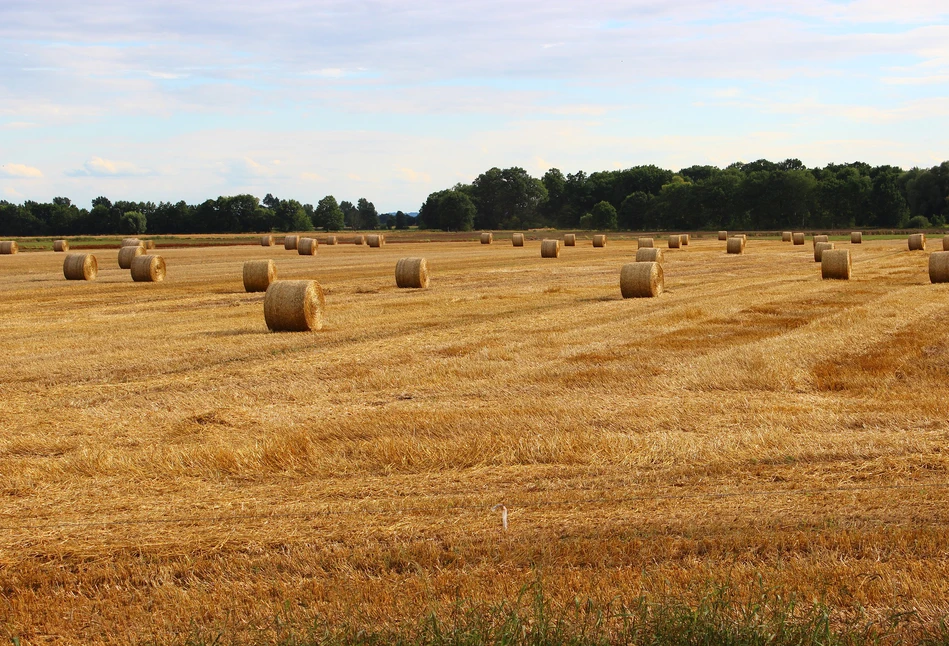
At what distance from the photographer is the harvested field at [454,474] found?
5551mm

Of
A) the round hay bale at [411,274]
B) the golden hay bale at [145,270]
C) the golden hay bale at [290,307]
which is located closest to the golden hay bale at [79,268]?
the golden hay bale at [145,270]

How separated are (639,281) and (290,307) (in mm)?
9220

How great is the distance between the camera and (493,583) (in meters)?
5.61

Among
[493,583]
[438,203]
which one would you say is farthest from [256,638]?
[438,203]

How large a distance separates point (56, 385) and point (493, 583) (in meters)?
8.44

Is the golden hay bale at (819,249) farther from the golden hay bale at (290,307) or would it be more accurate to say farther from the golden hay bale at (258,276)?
the golden hay bale at (290,307)

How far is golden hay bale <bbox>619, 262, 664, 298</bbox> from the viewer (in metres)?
23.1

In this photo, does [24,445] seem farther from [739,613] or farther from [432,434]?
[739,613]

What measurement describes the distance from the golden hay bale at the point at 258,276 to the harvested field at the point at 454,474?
9454 mm

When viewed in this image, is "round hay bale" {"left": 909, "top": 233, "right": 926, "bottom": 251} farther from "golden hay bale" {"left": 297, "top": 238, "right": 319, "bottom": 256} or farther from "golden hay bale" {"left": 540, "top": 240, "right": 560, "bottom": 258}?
"golden hay bale" {"left": 297, "top": 238, "right": 319, "bottom": 256}

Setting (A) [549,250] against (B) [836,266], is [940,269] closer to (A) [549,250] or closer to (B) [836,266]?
(B) [836,266]

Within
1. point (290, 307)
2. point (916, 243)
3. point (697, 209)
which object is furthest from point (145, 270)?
point (697, 209)

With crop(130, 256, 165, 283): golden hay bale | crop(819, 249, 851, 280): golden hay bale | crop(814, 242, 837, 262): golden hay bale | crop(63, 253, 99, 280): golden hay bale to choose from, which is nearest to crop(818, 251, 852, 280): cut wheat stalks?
crop(819, 249, 851, 280): golden hay bale

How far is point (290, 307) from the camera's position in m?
17.2
